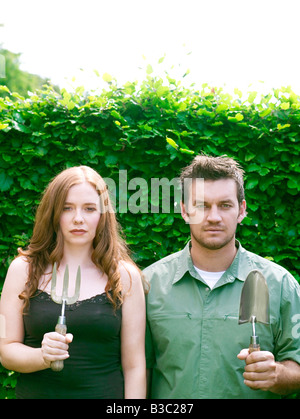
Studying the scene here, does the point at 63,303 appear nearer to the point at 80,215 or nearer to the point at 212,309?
the point at 80,215

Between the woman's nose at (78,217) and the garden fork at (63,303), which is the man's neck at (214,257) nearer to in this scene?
the woman's nose at (78,217)

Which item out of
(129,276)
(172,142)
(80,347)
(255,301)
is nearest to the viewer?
(255,301)

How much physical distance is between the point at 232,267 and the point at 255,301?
1.88 feet

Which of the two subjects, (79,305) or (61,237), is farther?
(61,237)

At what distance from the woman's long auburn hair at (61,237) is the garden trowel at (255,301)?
0.67 metres

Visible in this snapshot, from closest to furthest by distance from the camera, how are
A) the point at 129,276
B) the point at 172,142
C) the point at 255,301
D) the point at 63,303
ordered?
the point at 63,303 → the point at 255,301 → the point at 129,276 → the point at 172,142

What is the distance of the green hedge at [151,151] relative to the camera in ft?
11.0

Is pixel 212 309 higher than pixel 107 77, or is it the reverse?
pixel 107 77

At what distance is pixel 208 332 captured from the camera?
8.52ft

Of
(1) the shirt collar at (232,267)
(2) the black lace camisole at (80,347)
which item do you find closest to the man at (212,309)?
(1) the shirt collar at (232,267)

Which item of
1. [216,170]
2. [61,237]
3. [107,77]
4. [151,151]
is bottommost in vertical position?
[61,237]

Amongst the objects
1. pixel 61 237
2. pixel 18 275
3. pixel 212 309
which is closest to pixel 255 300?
pixel 212 309

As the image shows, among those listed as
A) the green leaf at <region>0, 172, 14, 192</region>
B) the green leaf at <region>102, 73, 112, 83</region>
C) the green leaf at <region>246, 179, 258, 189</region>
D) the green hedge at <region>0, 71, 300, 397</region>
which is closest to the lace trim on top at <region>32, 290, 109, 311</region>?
the green hedge at <region>0, 71, 300, 397</region>
